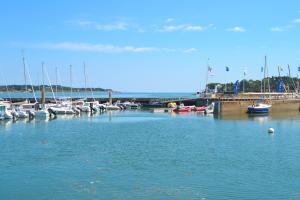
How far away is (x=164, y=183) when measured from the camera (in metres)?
29.9

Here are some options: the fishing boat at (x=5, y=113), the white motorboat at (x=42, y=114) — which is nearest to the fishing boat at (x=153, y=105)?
the white motorboat at (x=42, y=114)

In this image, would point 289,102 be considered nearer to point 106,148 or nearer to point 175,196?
point 106,148

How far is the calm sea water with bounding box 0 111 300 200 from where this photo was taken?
2792cm

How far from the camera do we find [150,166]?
35.7 m

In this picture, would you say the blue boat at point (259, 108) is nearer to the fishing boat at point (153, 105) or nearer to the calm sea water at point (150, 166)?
the fishing boat at point (153, 105)

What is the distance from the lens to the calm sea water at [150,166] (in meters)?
27.9

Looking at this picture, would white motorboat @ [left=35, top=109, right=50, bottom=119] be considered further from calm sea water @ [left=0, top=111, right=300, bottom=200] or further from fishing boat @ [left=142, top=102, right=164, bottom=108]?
fishing boat @ [left=142, top=102, right=164, bottom=108]

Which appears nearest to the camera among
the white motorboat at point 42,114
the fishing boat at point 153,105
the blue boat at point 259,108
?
the white motorboat at point 42,114

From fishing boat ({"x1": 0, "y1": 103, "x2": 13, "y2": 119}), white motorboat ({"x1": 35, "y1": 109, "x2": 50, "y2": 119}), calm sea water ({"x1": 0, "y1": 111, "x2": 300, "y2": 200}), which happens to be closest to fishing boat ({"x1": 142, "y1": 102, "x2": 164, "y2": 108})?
white motorboat ({"x1": 35, "y1": 109, "x2": 50, "y2": 119})

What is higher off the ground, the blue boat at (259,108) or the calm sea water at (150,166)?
the blue boat at (259,108)

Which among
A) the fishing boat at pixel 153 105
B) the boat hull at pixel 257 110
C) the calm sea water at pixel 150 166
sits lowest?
the calm sea water at pixel 150 166

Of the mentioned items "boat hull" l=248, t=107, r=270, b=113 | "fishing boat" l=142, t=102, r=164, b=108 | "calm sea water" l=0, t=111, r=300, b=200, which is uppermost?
"fishing boat" l=142, t=102, r=164, b=108

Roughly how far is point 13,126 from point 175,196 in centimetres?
4902

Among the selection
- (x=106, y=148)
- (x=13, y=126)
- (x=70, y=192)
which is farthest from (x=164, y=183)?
(x=13, y=126)
